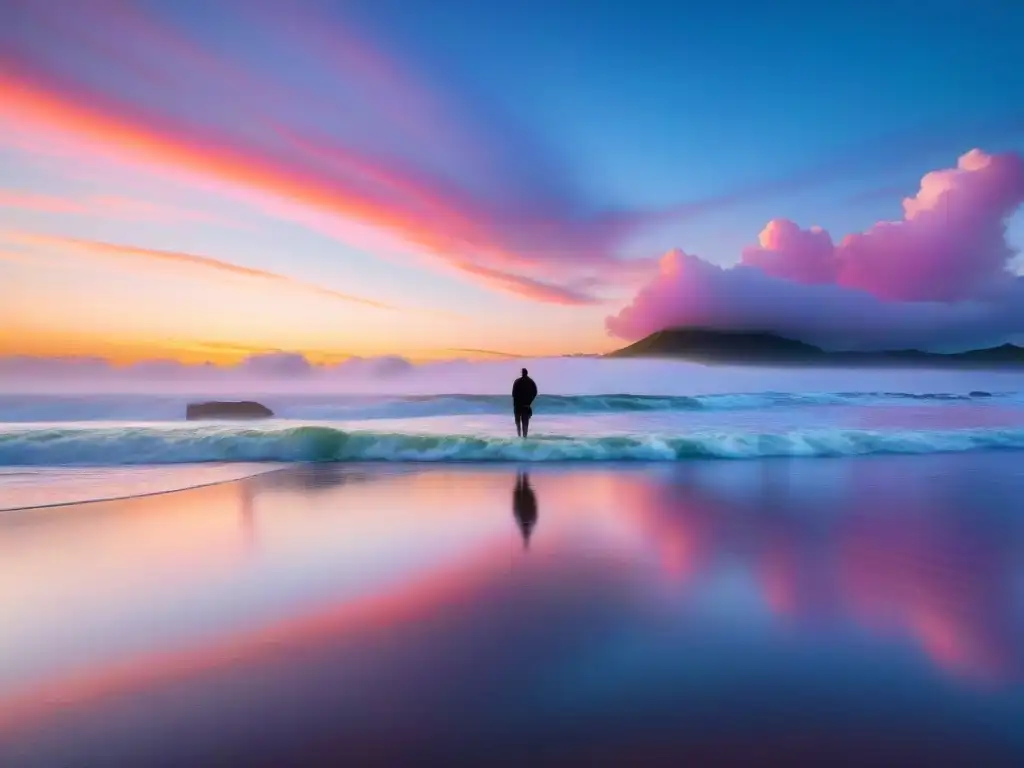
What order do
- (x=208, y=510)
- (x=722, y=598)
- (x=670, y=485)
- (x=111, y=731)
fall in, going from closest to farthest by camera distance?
1. (x=111, y=731)
2. (x=722, y=598)
3. (x=208, y=510)
4. (x=670, y=485)

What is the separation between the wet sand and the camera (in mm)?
2295

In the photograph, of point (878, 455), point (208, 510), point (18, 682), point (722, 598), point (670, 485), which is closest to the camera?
point (18, 682)

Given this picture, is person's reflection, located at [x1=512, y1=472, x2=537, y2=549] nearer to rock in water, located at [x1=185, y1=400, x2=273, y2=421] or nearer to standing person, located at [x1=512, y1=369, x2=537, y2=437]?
standing person, located at [x1=512, y1=369, x2=537, y2=437]

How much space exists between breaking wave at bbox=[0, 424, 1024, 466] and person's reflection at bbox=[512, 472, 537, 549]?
272 centimetres

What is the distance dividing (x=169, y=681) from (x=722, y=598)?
316 cm

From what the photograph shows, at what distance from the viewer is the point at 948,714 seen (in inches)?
97.5

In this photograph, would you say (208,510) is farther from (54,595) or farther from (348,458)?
(348,458)

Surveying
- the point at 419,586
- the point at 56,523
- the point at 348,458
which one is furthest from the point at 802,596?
the point at 348,458

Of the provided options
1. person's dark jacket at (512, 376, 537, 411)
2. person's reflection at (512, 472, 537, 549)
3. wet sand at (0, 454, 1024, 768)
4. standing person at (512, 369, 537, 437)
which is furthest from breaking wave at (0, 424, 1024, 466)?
wet sand at (0, 454, 1024, 768)

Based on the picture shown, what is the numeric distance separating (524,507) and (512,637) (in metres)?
3.51

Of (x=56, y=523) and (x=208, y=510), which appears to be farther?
(x=208, y=510)

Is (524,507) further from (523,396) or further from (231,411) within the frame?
(231,411)

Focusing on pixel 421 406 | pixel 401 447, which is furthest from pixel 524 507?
pixel 421 406

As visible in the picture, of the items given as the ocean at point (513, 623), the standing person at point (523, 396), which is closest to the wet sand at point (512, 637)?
the ocean at point (513, 623)
